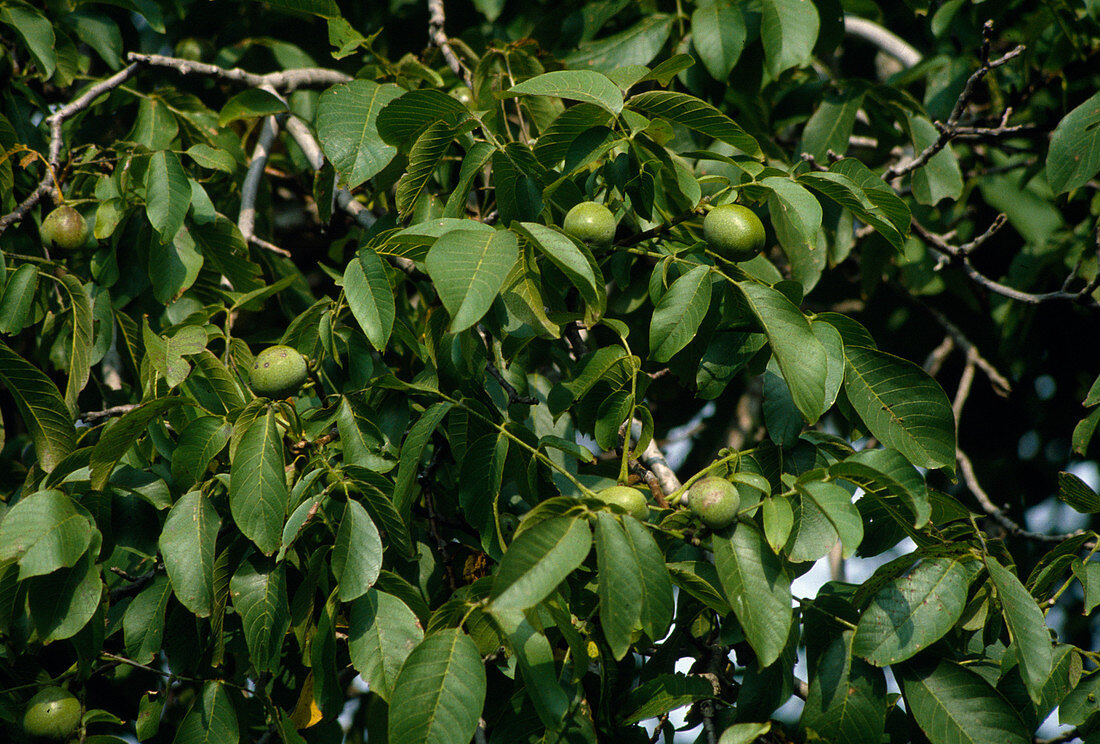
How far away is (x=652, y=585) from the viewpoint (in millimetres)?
1122

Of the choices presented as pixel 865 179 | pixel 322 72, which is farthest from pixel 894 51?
pixel 322 72

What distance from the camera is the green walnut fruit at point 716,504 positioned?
1231 mm

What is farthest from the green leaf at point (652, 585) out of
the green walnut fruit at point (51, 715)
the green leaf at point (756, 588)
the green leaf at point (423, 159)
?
the green walnut fruit at point (51, 715)

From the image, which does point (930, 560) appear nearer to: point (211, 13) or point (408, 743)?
point (408, 743)

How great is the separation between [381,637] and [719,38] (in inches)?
66.5

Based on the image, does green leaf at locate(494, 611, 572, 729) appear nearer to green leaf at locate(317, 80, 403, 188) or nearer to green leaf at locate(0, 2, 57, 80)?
green leaf at locate(317, 80, 403, 188)

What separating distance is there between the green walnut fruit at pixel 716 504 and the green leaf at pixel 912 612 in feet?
0.90

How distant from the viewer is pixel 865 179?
1695 mm

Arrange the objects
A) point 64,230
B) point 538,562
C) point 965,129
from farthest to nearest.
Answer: point 965,129 < point 64,230 < point 538,562

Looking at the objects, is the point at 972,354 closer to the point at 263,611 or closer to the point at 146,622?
the point at 263,611

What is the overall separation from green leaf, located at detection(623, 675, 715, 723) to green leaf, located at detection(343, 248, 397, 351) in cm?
72

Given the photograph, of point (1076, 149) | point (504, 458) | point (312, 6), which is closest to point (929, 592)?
point (504, 458)

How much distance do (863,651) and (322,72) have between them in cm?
220

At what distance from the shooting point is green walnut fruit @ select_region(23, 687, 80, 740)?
1.51 m
